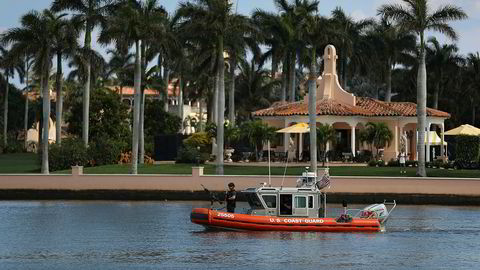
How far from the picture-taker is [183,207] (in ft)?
193

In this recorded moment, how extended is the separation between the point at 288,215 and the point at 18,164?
45132 mm

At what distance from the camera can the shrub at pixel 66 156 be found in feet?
244

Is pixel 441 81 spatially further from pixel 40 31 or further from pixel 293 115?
pixel 40 31

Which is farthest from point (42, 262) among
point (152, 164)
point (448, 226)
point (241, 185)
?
point (152, 164)

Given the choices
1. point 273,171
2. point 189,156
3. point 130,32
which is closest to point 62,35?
point 130,32

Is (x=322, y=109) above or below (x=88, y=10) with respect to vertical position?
below

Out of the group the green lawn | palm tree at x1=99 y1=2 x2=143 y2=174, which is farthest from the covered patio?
palm tree at x1=99 y1=2 x2=143 y2=174

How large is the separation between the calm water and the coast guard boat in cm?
40

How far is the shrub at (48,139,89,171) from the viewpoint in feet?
244

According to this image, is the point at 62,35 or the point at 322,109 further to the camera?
the point at 322,109

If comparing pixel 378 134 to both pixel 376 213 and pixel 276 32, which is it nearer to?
pixel 276 32

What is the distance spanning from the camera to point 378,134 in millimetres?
77188

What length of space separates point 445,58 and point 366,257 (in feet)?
225

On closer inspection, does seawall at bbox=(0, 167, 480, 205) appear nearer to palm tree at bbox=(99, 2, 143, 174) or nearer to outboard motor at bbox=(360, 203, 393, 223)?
palm tree at bbox=(99, 2, 143, 174)
